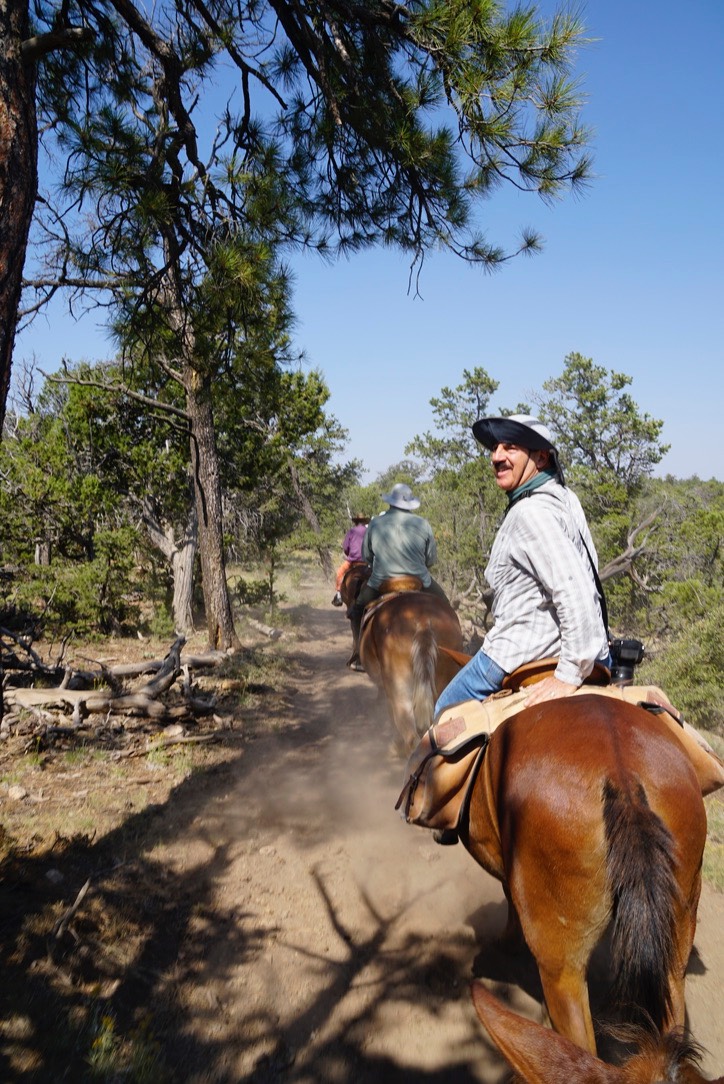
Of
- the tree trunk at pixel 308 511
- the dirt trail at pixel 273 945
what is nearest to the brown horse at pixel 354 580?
the dirt trail at pixel 273 945

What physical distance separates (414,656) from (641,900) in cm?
331

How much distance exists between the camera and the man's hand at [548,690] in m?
2.62

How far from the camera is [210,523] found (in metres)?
9.98

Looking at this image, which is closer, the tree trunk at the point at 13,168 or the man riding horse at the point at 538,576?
the man riding horse at the point at 538,576

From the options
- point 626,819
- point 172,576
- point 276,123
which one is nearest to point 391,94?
point 276,123

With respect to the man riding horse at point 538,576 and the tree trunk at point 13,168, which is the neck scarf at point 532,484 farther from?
the tree trunk at point 13,168

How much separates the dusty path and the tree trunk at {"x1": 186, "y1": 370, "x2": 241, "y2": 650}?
4630mm

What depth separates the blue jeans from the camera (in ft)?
9.96

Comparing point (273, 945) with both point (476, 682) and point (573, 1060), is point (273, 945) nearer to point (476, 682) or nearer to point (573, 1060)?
point (476, 682)

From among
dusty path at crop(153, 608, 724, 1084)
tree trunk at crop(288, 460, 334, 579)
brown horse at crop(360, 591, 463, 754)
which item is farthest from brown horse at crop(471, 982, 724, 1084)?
tree trunk at crop(288, 460, 334, 579)

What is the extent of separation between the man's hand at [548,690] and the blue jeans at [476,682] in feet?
1.00

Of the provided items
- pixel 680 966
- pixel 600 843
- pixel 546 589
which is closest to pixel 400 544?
pixel 546 589

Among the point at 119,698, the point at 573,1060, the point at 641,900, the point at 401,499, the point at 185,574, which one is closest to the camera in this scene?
the point at 573,1060

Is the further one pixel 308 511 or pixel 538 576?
pixel 308 511
